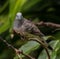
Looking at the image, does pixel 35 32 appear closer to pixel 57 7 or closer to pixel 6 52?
pixel 6 52

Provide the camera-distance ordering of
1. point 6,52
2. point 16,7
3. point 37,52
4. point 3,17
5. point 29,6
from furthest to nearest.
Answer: point 29,6
point 3,17
point 6,52
point 16,7
point 37,52

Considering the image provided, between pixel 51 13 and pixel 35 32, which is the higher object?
pixel 35 32

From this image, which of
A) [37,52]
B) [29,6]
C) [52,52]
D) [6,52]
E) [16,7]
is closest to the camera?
[52,52]

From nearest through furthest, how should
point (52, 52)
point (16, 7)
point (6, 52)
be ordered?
point (52, 52), point (16, 7), point (6, 52)

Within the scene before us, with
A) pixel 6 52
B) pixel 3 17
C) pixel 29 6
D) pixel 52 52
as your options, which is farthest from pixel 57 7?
pixel 52 52

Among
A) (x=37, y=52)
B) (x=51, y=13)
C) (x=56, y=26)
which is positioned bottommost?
(x=51, y=13)

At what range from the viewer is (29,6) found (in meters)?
2.60

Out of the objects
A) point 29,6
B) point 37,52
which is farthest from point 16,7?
point 29,6

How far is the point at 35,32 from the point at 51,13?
117cm

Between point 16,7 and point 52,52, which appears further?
point 16,7

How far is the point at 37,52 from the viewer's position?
156cm

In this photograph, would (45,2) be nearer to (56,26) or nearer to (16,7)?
(16,7)

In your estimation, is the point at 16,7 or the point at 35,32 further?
the point at 16,7

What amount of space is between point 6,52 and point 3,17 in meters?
0.42
